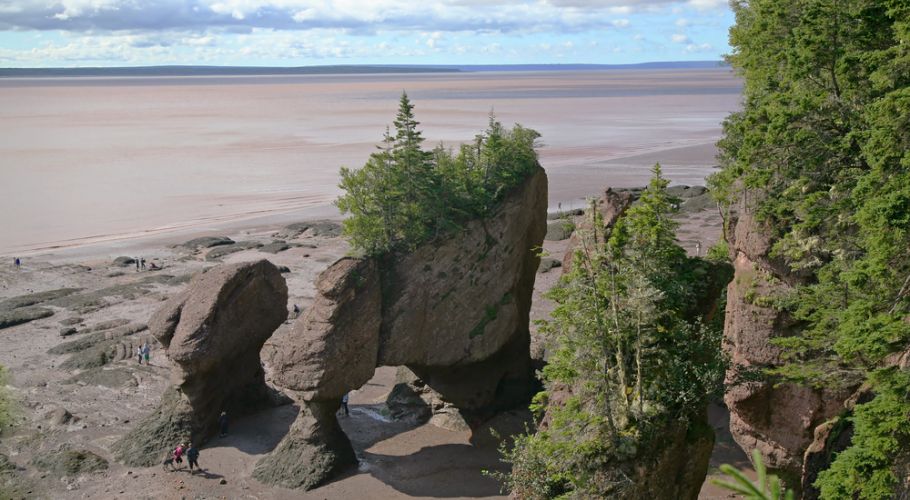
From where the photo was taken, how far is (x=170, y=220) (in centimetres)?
7231

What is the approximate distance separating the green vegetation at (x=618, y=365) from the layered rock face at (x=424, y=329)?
9354 mm

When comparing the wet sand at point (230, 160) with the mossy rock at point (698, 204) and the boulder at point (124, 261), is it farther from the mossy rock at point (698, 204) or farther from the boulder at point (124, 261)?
the mossy rock at point (698, 204)

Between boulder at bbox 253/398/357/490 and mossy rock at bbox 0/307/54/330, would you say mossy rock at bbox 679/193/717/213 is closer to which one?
boulder at bbox 253/398/357/490

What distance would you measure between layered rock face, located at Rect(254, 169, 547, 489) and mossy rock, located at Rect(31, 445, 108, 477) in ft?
19.7

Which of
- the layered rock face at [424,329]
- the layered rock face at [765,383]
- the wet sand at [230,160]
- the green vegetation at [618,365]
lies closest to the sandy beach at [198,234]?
the wet sand at [230,160]

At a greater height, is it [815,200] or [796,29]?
[796,29]

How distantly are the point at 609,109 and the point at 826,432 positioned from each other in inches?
6447

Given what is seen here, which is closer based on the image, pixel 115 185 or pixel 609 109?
pixel 115 185

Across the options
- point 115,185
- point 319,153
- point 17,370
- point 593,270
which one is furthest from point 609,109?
point 593,270

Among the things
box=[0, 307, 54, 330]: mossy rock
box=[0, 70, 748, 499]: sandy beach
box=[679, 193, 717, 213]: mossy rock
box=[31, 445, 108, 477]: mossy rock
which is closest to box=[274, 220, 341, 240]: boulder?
box=[0, 70, 748, 499]: sandy beach

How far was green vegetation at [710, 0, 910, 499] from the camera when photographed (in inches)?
643

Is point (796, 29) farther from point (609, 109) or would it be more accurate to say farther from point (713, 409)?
point (609, 109)

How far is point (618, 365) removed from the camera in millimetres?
18906

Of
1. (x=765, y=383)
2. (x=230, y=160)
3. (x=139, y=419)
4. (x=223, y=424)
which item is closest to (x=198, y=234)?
(x=139, y=419)
